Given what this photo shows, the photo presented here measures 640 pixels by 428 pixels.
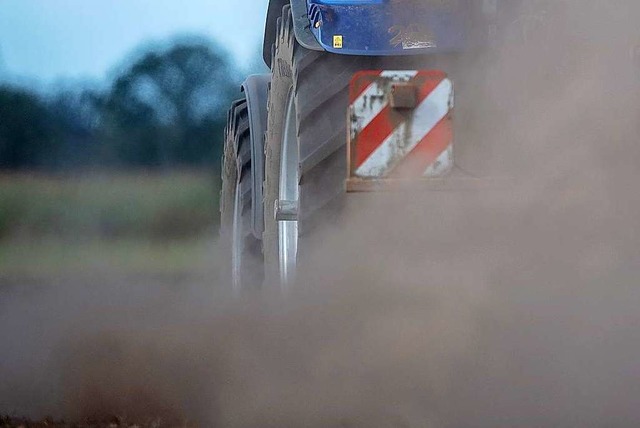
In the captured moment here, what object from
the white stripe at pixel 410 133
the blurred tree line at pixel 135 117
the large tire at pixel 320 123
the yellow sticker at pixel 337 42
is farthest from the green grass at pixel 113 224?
the white stripe at pixel 410 133

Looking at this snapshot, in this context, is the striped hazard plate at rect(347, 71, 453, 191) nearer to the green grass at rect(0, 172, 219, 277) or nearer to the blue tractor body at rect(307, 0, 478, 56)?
the blue tractor body at rect(307, 0, 478, 56)

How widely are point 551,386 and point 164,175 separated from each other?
4.94m

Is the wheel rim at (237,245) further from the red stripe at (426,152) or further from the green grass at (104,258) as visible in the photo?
the red stripe at (426,152)

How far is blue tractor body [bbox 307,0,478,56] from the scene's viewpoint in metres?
2.83

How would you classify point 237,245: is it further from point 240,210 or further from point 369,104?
point 369,104

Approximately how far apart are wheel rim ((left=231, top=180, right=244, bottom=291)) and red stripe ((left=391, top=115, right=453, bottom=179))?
206cm

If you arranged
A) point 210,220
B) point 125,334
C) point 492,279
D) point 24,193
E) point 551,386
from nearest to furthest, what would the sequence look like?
point 551,386, point 492,279, point 125,334, point 24,193, point 210,220

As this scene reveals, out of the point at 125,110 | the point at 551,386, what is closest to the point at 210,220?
the point at 125,110

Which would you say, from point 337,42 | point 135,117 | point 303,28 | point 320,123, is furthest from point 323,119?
point 135,117

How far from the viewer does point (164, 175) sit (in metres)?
7.12

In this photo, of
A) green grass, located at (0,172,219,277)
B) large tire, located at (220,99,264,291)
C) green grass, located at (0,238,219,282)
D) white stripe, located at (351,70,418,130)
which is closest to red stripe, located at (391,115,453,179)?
white stripe, located at (351,70,418,130)

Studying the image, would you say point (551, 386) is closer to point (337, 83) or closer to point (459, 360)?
point (459, 360)

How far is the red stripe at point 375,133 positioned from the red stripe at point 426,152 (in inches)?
3.0

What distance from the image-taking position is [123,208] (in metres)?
7.03
